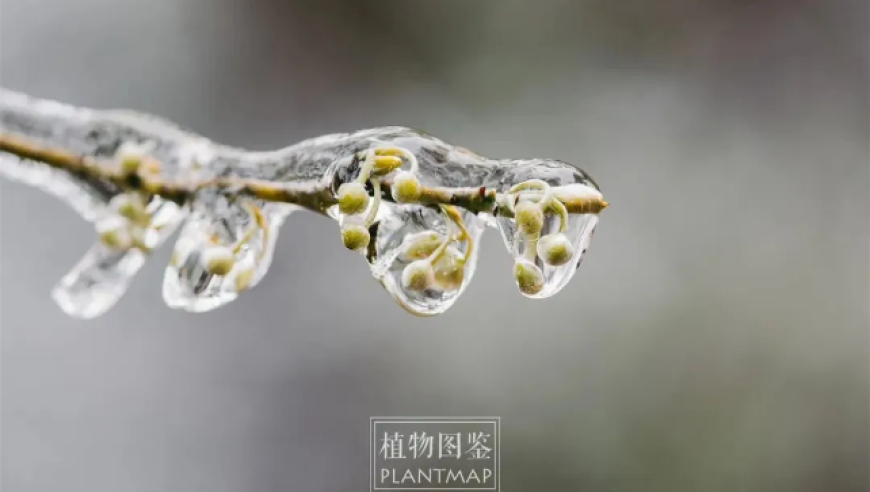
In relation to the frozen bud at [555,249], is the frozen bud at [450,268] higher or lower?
higher

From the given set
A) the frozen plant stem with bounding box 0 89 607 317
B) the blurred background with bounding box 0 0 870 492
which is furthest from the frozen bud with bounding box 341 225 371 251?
the blurred background with bounding box 0 0 870 492

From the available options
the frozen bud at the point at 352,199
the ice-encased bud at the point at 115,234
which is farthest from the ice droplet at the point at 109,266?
the frozen bud at the point at 352,199

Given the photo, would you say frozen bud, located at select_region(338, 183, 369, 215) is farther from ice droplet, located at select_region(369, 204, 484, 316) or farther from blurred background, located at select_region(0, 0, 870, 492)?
blurred background, located at select_region(0, 0, 870, 492)

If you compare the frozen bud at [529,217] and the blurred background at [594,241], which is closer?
the frozen bud at [529,217]

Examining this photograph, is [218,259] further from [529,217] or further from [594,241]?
[594,241]

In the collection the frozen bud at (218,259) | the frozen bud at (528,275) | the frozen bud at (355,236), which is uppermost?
the frozen bud at (218,259)

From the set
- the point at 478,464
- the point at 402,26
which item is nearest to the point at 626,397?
the point at 478,464

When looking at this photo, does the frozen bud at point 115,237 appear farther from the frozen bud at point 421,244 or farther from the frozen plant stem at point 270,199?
the frozen bud at point 421,244
